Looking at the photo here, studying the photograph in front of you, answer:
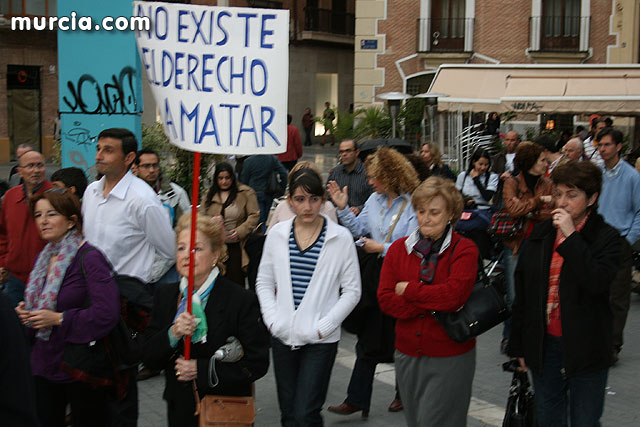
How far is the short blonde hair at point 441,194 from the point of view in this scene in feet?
15.1

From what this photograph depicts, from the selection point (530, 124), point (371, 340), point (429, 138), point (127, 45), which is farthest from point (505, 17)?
point (371, 340)

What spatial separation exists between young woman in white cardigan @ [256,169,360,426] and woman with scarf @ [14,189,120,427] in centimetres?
89

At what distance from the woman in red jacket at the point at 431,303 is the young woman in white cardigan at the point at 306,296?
36cm

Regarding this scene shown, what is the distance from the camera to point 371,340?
5926mm

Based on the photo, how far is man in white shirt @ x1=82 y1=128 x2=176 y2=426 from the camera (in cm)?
543

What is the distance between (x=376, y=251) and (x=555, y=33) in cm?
2623

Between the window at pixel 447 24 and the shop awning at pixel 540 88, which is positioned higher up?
the window at pixel 447 24

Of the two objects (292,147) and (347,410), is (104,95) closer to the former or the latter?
(292,147)

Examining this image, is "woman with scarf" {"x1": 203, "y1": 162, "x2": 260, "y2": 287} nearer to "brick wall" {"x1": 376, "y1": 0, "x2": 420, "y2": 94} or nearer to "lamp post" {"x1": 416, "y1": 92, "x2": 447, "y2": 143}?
"lamp post" {"x1": 416, "y1": 92, "x2": 447, "y2": 143}

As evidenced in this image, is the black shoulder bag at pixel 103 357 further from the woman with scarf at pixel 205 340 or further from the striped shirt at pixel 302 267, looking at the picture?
the striped shirt at pixel 302 267

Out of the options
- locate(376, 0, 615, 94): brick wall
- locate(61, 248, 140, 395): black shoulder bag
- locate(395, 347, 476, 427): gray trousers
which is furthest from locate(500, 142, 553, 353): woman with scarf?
locate(376, 0, 615, 94): brick wall

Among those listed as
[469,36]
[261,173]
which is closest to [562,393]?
[261,173]

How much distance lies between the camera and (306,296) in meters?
4.83

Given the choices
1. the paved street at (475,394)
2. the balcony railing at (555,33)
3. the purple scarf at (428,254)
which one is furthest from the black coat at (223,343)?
the balcony railing at (555,33)
